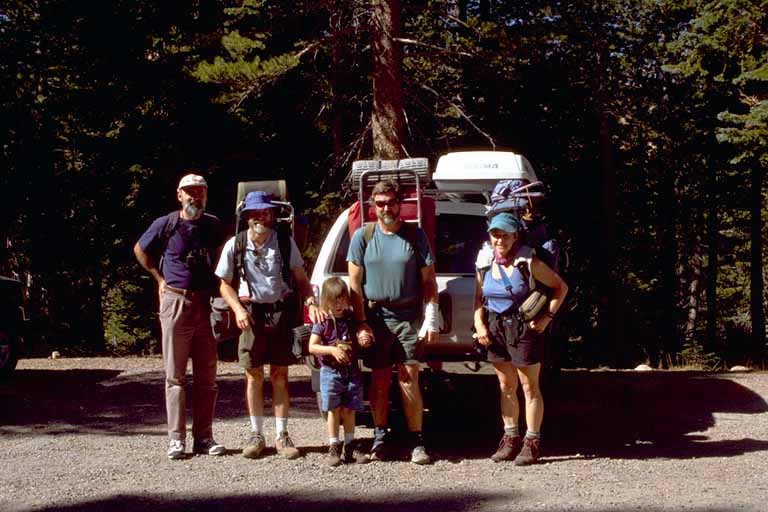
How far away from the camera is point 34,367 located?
49.0ft

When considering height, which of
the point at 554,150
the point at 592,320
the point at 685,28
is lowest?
the point at 592,320

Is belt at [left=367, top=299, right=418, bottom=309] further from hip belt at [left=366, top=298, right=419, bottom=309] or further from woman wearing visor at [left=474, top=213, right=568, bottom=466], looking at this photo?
woman wearing visor at [left=474, top=213, right=568, bottom=466]

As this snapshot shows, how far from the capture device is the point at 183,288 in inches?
296

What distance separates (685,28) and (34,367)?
19177mm

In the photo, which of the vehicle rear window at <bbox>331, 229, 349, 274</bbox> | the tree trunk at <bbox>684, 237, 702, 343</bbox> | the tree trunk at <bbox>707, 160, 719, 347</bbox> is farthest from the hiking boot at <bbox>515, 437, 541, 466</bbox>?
the tree trunk at <bbox>684, 237, 702, 343</bbox>

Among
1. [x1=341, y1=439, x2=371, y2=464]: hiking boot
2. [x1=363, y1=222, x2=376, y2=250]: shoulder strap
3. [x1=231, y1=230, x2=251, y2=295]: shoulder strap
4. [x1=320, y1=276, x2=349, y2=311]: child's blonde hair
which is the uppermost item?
[x1=363, y1=222, x2=376, y2=250]: shoulder strap

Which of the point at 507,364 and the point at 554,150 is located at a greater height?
the point at 554,150

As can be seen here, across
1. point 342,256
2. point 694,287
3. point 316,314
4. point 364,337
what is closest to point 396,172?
point 342,256

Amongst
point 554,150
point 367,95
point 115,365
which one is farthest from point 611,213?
point 115,365

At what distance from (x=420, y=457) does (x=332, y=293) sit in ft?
4.53

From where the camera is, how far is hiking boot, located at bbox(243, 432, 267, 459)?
7.48 metres

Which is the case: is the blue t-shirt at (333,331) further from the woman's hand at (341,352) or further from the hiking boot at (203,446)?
the hiking boot at (203,446)

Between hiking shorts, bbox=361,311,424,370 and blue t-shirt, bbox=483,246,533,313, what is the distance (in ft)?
1.92

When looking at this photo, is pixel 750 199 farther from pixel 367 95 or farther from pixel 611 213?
pixel 367 95
